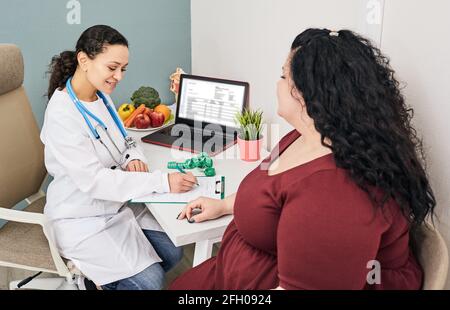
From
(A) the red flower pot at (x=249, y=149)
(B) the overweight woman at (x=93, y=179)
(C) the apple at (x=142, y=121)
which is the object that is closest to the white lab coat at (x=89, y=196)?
(B) the overweight woman at (x=93, y=179)

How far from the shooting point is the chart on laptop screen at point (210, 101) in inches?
73.6

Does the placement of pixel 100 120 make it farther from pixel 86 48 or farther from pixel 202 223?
pixel 202 223

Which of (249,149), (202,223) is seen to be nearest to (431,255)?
(202,223)

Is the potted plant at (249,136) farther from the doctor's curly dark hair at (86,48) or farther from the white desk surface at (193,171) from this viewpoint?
the doctor's curly dark hair at (86,48)

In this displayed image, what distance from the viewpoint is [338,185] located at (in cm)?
90

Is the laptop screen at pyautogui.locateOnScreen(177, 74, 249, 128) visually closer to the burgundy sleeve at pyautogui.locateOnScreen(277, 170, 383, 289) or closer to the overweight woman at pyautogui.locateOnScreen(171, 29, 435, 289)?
the overweight woman at pyautogui.locateOnScreen(171, 29, 435, 289)

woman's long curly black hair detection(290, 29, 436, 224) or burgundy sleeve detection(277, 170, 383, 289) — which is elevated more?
woman's long curly black hair detection(290, 29, 436, 224)

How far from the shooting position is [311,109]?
3.16 feet

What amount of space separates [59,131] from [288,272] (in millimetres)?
863

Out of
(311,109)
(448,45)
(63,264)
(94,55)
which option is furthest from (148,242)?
(448,45)

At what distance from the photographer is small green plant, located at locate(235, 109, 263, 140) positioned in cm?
170

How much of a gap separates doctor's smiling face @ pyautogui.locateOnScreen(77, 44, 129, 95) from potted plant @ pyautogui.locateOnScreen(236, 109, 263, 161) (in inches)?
19.3

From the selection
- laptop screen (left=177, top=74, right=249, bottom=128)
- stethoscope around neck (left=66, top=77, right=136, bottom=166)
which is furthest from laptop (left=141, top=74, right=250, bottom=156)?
stethoscope around neck (left=66, top=77, right=136, bottom=166)
